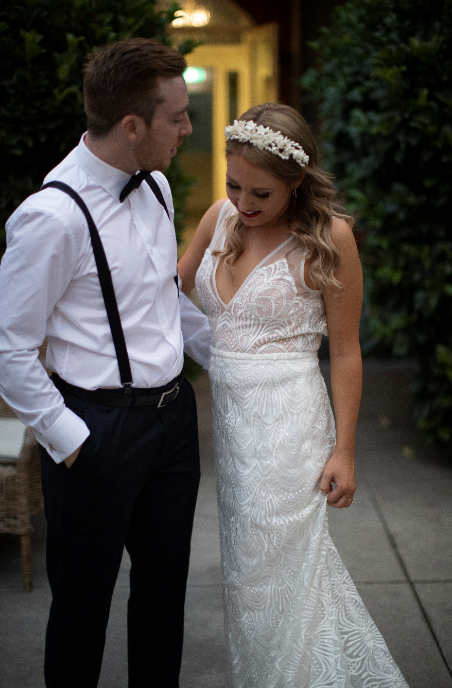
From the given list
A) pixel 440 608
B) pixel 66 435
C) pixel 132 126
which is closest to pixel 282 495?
pixel 66 435

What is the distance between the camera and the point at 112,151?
5.95ft

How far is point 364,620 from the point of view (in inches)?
87.5

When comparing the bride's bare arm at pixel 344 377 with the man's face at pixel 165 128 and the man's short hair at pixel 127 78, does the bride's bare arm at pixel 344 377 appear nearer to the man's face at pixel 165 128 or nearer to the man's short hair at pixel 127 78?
the man's face at pixel 165 128

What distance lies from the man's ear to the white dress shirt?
0.10 metres

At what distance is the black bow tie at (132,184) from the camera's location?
6.04ft

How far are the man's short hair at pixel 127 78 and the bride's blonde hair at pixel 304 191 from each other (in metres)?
0.31

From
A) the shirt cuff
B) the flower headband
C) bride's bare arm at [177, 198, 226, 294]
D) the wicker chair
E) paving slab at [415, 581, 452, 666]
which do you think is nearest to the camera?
the shirt cuff

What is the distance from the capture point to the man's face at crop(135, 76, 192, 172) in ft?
5.83

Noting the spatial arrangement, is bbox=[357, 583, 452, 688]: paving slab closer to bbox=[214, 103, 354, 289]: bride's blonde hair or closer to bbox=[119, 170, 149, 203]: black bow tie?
bbox=[214, 103, 354, 289]: bride's blonde hair

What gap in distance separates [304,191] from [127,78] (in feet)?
2.11

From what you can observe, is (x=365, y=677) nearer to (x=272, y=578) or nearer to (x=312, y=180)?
(x=272, y=578)

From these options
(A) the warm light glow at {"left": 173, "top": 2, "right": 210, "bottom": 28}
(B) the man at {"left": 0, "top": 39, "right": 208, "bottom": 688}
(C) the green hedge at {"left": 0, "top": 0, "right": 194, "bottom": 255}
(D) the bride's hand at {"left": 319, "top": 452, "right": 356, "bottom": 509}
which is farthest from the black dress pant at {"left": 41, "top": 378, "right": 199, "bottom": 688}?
(A) the warm light glow at {"left": 173, "top": 2, "right": 210, "bottom": 28}

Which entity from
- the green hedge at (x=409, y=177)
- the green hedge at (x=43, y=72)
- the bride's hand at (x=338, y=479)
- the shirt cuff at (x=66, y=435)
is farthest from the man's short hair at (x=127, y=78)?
the green hedge at (x=409, y=177)

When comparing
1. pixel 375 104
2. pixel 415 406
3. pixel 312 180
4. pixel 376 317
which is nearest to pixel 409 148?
pixel 375 104
